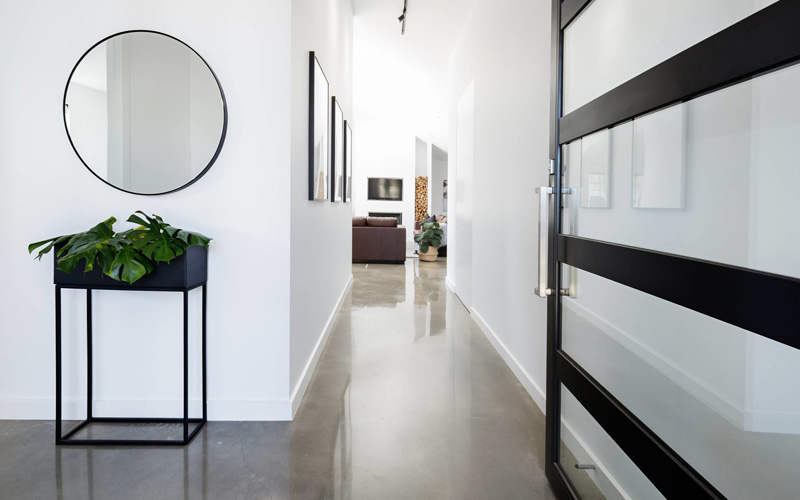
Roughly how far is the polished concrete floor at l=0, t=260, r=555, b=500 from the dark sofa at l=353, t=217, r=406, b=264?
5.96 meters

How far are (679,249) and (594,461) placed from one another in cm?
81

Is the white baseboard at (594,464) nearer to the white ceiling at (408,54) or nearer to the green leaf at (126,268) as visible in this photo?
the green leaf at (126,268)

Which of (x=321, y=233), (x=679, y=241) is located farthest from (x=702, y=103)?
(x=321, y=233)

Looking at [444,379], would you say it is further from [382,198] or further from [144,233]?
[382,198]

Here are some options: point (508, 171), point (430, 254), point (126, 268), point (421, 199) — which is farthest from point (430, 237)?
point (126, 268)

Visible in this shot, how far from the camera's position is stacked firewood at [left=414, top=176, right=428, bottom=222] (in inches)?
567

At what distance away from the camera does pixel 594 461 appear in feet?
4.91

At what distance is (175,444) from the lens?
2037 millimetres

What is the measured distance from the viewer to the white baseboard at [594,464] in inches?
53.9

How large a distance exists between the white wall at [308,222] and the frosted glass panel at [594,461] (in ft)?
4.31

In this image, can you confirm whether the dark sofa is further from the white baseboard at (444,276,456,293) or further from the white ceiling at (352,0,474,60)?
the white ceiling at (352,0,474,60)

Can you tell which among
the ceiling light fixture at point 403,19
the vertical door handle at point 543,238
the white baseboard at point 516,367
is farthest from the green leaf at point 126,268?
the ceiling light fixture at point 403,19

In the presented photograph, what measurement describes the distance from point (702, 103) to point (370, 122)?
12727 millimetres

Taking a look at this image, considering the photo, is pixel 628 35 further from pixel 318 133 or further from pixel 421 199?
pixel 421 199
